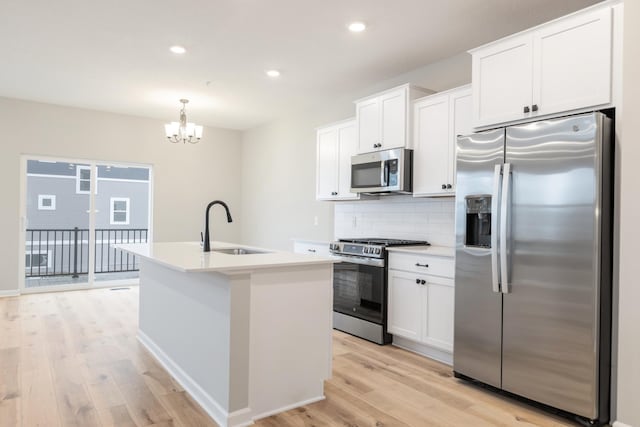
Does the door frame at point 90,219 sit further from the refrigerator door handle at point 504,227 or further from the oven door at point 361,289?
the refrigerator door handle at point 504,227

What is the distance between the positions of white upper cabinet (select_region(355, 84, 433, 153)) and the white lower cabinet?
1126mm

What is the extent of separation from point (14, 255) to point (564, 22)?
668cm

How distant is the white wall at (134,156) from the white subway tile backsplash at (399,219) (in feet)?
9.48

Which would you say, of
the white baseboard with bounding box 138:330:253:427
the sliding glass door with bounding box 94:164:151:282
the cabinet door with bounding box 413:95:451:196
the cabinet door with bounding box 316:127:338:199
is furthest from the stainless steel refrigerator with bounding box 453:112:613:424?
the sliding glass door with bounding box 94:164:151:282

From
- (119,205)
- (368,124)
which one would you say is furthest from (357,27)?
(119,205)

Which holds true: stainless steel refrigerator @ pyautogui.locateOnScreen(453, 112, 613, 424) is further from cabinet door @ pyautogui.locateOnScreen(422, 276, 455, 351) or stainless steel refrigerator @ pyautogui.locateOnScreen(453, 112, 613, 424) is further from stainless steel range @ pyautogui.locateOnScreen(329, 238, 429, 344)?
stainless steel range @ pyautogui.locateOnScreen(329, 238, 429, 344)

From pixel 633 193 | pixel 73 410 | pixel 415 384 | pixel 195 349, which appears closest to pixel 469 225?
pixel 633 193

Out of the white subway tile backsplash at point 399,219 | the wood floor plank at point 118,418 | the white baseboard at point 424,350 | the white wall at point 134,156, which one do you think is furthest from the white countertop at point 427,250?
the white wall at point 134,156

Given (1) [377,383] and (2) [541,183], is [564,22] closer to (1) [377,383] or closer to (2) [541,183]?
(2) [541,183]

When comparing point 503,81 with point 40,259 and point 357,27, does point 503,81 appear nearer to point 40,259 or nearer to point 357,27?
point 357,27

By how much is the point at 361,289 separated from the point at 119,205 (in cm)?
453

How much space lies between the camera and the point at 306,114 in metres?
5.89

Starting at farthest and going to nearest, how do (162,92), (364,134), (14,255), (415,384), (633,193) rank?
(14,255), (162,92), (364,134), (415,384), (633,193)

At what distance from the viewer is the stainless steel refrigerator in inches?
90.0
